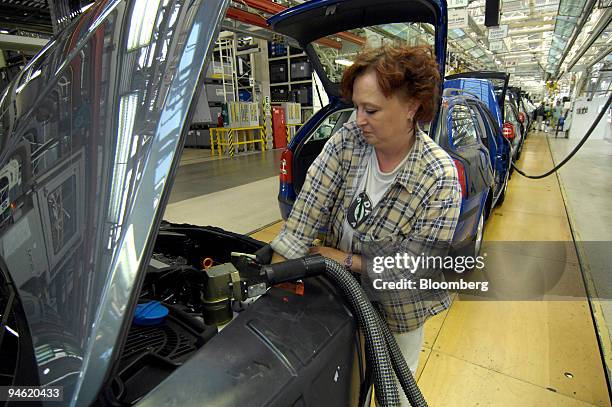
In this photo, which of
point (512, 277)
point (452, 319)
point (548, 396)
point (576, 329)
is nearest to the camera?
point (548, 396)

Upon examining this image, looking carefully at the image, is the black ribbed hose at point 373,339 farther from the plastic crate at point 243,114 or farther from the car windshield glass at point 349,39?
the plastic crate at point 243,114

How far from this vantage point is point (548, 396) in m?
1.65

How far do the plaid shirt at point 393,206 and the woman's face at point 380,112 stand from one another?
0.24ft

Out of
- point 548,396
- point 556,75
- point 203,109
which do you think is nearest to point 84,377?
point 203,109

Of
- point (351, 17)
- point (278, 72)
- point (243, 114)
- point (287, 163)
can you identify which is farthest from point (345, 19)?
point (278, 72)

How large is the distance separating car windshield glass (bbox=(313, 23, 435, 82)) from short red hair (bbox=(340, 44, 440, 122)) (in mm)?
1641

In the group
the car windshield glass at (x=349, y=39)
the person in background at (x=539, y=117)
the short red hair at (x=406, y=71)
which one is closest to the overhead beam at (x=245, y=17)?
the car windshield glass at (x=349, y=39)

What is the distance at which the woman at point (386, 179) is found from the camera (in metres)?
1.00

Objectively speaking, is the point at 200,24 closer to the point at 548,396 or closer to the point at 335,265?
the point at 335,265

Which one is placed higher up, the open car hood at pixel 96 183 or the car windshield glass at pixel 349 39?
the car windshield glass at pixel 349 39

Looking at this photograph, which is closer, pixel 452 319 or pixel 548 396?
pixel 548 396

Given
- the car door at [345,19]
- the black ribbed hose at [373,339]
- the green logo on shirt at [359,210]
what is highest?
the car door at [345,19]

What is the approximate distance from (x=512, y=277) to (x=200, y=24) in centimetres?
307

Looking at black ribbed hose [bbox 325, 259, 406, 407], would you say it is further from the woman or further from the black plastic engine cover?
the woman
